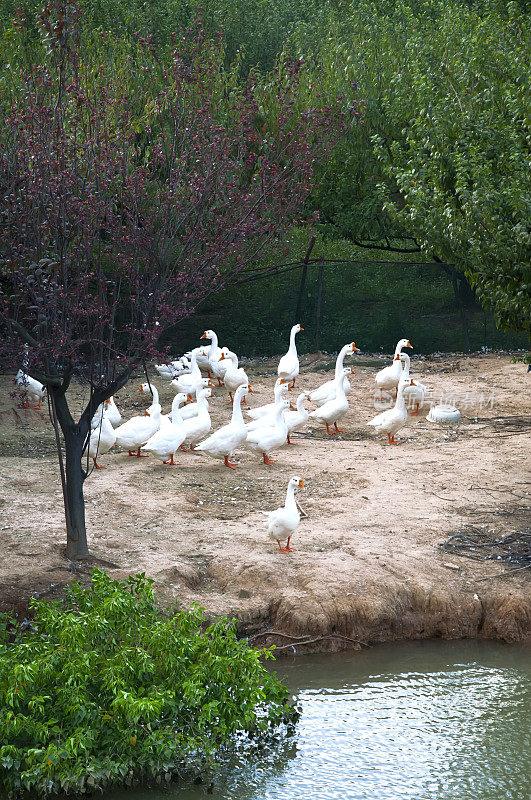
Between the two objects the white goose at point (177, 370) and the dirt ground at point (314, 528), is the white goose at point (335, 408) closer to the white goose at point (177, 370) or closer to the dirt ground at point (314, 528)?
the dirt ground at point (314, 528)

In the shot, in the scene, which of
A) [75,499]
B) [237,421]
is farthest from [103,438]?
[75,499]

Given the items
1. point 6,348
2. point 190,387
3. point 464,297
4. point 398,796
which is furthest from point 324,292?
point 398,796

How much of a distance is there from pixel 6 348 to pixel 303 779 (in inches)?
157

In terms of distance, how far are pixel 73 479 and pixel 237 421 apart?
12.0 feet

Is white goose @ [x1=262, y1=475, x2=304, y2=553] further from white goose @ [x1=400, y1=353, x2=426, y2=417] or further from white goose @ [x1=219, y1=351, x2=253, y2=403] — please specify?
white goose @ [x1=219, y1=351, x2=253, y2=403]

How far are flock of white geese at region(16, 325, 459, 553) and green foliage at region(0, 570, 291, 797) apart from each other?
275cm

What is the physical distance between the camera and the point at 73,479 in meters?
8.38

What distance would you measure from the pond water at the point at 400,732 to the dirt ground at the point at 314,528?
0.34 m

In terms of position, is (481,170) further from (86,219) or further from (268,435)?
(86,219)

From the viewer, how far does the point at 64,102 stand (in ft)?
25.8

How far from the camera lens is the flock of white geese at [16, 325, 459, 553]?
1153 cm

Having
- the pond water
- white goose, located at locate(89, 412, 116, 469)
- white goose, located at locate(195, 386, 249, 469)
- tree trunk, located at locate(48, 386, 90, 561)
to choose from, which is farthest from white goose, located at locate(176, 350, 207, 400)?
the pond water

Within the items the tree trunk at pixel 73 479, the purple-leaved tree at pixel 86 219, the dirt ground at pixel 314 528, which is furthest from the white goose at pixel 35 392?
the purple-leaved tree at pixel 86 219

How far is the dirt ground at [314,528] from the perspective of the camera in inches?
329
